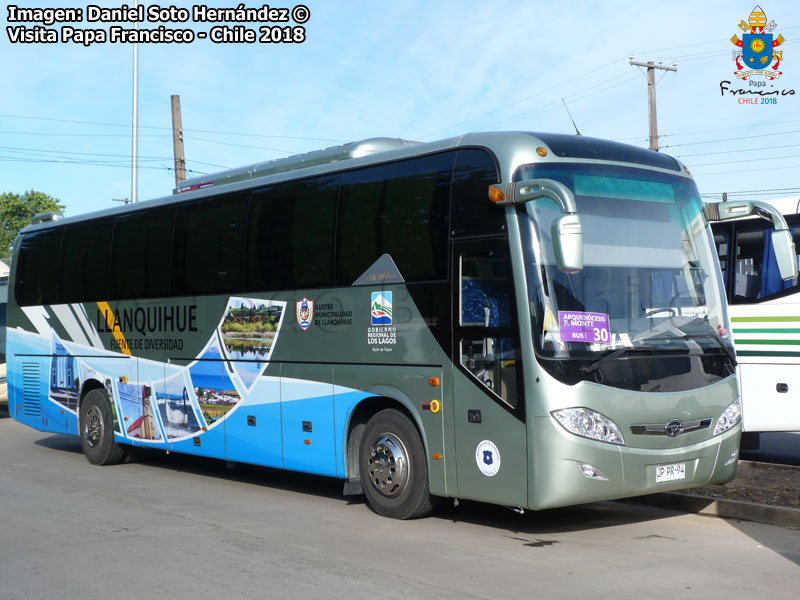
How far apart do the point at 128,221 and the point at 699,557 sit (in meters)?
9.45

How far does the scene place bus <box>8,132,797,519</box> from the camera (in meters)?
8.34

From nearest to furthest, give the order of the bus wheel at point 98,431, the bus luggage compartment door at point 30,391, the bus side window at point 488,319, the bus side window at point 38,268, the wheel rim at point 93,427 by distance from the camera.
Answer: the bus side window at point 488,319
the bus wheel at point 98,431
the wheel rim at point 93,427
the bus side window at point 38,268
the bus luggage compartment door at point 30,391

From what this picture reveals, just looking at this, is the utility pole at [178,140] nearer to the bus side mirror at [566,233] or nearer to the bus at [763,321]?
the bus at [763,321]

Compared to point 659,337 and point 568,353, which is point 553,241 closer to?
point 568,353

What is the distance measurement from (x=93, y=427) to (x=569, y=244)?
31.4 feet

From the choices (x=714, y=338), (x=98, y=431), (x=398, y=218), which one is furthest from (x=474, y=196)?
(x=98, y=431)

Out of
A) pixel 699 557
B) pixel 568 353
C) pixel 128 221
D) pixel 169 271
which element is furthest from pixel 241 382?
pixel 699 557

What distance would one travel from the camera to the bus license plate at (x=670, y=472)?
28.2 feet

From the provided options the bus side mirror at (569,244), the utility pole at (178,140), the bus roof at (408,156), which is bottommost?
the bus side mirror at (569,244)

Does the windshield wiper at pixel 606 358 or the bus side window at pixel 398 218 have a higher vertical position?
the bus side window at pixel 398 218

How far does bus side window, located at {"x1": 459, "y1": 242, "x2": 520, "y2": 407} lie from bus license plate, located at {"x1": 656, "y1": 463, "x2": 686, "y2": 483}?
1447 millimetres

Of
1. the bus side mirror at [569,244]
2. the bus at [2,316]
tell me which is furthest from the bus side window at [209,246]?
the bus at [2,316]

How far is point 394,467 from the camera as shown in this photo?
31.6 ft

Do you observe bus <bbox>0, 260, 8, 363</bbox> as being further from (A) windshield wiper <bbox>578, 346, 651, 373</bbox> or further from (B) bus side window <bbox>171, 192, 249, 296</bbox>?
(A) windshield wiper <bbox>578, 346, 651, 373</bbox>
